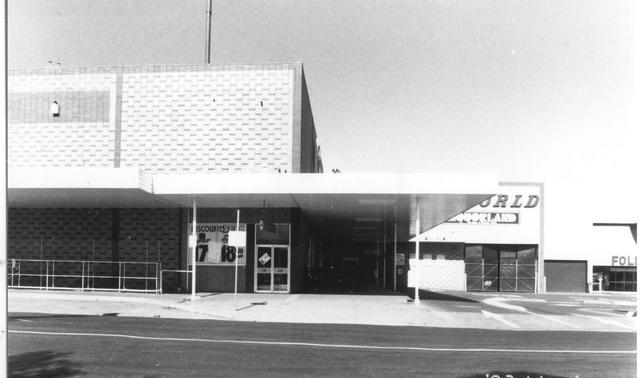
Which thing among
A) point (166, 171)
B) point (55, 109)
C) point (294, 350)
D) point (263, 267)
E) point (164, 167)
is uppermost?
point (55, 109)

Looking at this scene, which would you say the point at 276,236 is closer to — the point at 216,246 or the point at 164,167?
the point at 216,246

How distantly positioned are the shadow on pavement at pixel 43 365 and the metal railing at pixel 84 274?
13239 mm

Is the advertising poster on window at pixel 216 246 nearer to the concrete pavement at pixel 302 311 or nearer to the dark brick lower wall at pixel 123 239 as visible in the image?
the dark brick lower wall at pixel 123 239

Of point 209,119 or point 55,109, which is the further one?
point 55,109

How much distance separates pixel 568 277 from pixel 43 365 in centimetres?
3596

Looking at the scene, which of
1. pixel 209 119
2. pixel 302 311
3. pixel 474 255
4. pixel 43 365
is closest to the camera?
pixel 43 365

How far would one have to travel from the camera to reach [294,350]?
9.75 m

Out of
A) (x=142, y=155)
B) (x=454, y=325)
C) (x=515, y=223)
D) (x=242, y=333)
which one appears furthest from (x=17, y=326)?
(x=515, y=223)

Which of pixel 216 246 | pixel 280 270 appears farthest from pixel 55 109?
pixel 280 270

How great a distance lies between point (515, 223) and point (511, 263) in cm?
268

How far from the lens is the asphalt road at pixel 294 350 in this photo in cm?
812

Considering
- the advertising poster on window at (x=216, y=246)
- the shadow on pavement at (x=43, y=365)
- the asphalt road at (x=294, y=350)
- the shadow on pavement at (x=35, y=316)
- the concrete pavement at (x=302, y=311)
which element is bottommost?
the concrete pavement at (x=302, y=311)

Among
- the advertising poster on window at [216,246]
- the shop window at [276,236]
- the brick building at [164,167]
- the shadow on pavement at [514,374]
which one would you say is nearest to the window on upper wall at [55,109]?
the brick building at [164,167]

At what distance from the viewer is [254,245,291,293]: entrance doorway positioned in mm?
21938
